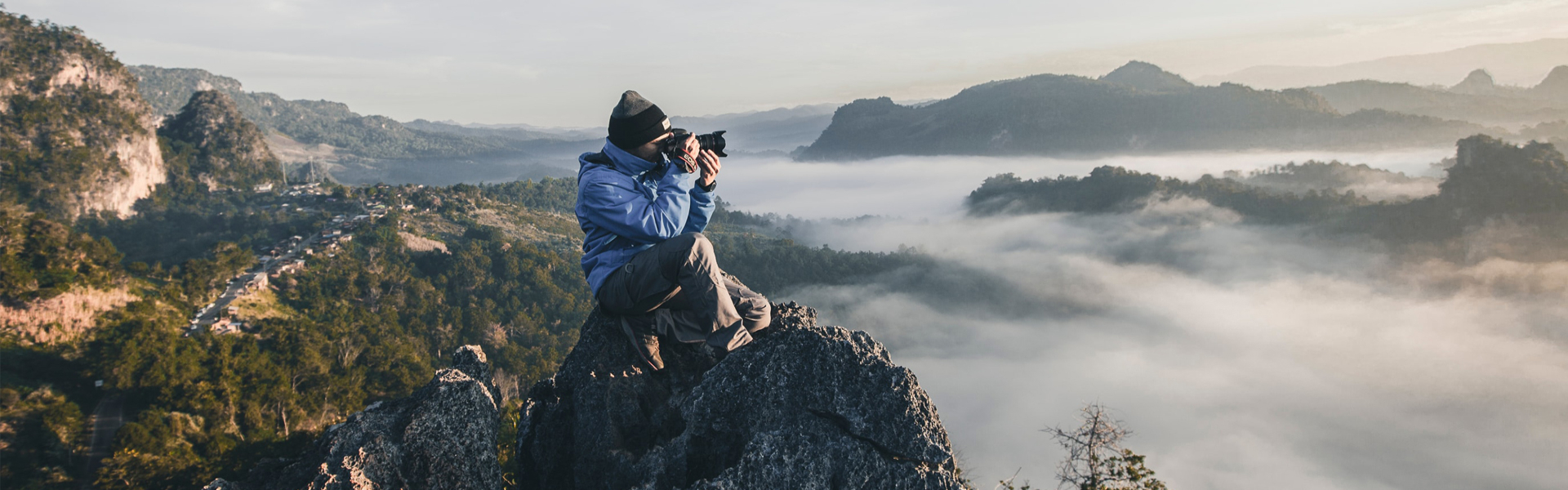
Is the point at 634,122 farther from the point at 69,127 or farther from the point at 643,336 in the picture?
the point at 69,127

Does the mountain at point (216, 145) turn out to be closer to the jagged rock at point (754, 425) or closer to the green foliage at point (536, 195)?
the green foliage at point (536, 195)

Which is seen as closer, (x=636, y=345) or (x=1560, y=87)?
(x=636, y=345)

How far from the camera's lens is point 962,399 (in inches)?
3533

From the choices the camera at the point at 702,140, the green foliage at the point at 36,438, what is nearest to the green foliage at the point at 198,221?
the green foliage at the point at 36,438

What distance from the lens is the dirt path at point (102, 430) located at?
81.6 feet

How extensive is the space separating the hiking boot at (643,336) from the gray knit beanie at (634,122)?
57.8 inches

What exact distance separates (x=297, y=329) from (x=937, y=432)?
168 ft

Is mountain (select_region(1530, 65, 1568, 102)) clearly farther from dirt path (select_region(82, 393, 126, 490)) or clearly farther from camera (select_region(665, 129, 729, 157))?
dirt path (select_region(82, 393, 126, 490))

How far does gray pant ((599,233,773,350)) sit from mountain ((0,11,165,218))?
122316 mm

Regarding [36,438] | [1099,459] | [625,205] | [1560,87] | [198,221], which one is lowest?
[36,438]

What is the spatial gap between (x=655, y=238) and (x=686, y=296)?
53 centimetres

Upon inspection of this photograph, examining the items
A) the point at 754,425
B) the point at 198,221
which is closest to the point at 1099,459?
the point at 754,425

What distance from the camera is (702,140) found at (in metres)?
5.76

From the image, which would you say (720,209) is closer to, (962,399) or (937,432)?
(962,399)
